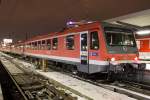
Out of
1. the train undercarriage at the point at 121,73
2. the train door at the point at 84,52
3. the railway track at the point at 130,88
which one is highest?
the train door at the point at 84,52

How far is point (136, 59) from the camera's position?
13.6 m

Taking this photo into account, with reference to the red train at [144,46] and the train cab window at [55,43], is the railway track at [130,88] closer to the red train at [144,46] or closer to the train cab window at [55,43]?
the train cab window at [55,43]

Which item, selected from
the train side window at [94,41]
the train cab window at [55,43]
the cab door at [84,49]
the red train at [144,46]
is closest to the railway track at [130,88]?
the cab door at [84,49]

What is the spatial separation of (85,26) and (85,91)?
4.19 m

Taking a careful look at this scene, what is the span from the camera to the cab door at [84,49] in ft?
44.8

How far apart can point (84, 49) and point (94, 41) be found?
985 millimetres

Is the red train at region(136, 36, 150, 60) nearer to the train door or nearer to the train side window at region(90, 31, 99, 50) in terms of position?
the train door

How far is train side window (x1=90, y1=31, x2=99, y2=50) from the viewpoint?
13.0m

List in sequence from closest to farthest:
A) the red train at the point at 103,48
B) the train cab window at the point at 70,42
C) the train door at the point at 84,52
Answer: the red train at the point at 103,48 < the train door at the point at 84,52 < the train cab window at the point at 70,42

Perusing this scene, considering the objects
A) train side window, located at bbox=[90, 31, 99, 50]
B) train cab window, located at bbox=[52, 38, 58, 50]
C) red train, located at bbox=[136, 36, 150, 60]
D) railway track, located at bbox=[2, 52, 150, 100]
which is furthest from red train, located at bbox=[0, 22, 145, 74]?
red train, located at bbox=[136, 36, 150, 60]

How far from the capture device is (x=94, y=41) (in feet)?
43.1

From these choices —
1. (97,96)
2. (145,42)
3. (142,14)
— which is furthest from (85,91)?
(145,42)

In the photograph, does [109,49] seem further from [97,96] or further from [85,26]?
[97,96]

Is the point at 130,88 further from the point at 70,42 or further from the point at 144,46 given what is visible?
the point at 144,46
